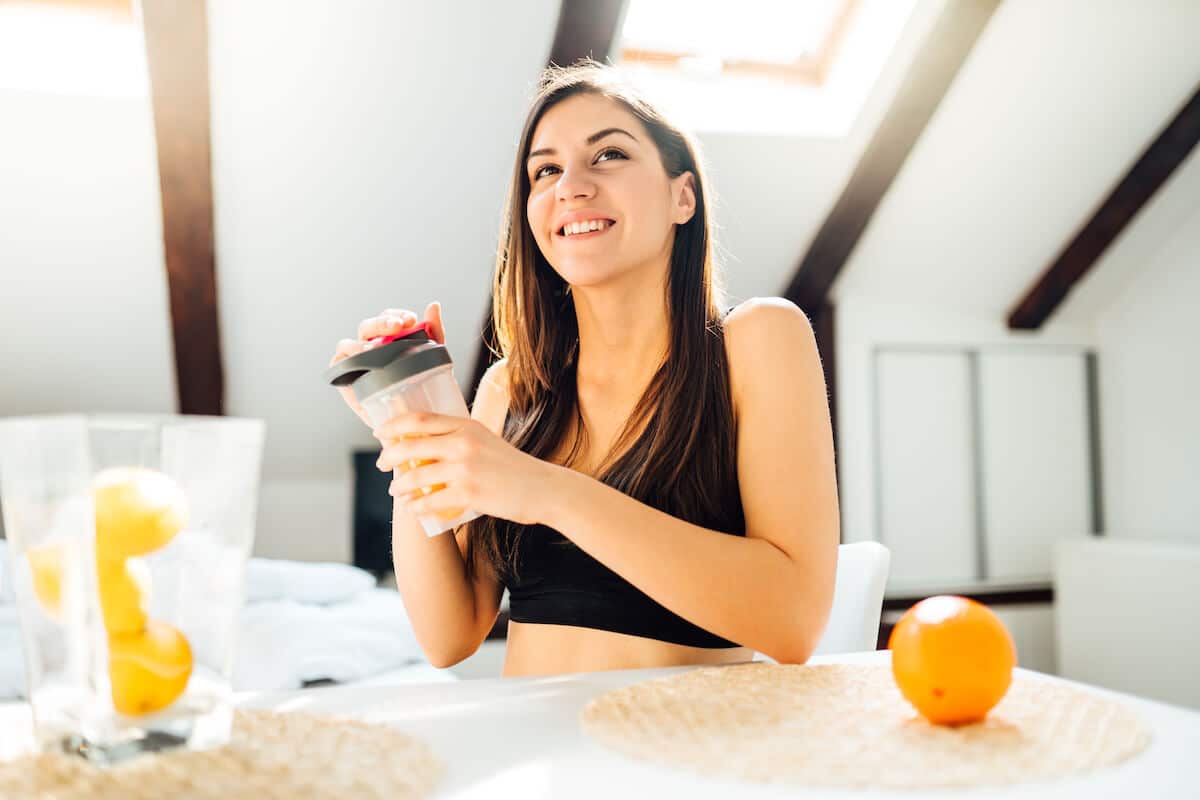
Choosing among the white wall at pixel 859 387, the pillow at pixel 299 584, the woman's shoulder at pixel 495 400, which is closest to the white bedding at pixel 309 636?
the pillow at pixel 299 584

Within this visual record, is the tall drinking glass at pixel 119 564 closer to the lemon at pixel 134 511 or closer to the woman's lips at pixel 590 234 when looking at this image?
the lemon at pixel 134 511

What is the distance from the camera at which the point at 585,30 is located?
269cm

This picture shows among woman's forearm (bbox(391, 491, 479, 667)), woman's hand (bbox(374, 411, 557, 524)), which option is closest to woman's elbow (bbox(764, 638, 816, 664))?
woman's hand (bbox(374, 411, 557, 524))

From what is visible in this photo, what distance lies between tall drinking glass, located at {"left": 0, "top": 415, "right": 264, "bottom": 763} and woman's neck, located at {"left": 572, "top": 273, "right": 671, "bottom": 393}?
0.76 metres

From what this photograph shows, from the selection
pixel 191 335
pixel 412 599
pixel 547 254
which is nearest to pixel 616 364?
pixel 547 254

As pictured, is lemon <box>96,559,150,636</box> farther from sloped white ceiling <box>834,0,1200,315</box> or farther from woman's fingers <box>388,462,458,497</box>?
sloped white ceiling <box>834,0,1200,315</box>

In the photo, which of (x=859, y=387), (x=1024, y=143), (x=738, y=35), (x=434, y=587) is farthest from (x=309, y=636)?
(x=1024, y=143)

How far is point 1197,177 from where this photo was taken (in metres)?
3.77

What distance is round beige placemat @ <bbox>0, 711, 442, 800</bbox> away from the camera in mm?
498

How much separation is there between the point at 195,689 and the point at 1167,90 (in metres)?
3.81

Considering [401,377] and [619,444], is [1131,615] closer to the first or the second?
[619,444]

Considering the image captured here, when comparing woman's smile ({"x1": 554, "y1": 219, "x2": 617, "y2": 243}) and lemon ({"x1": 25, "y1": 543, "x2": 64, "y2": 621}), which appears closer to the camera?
lemon ({"x1": 25, "y1": 543, "x2": 64, "y2": 621})

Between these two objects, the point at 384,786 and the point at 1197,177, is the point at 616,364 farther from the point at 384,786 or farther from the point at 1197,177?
the point at 1197,177

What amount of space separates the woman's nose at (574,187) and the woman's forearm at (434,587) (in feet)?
1.31
